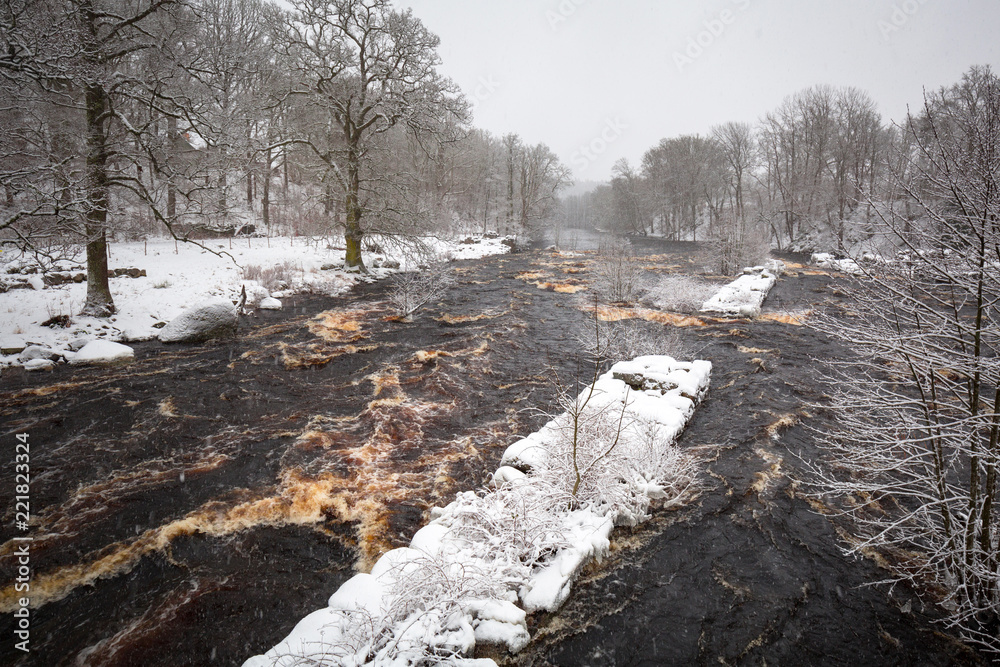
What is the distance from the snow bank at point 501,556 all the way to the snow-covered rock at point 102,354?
8519 mm

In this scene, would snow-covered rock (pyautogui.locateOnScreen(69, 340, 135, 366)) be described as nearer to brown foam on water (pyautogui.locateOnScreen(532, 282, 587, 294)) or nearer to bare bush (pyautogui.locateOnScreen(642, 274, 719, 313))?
brown foam on water (pyautogui.locateOnScreen(532, 282, 587, 294))

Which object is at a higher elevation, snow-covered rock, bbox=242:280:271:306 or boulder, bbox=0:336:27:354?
snow-covered rock, bbox=242:280:271:306

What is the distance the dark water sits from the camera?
12.2 feet

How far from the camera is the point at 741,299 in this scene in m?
14.9

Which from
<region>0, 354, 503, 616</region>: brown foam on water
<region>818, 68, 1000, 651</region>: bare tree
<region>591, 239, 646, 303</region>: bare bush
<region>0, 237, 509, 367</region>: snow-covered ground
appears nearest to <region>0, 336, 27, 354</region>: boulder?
<region>0, 237, 509, 367</region>: snow-covered ground

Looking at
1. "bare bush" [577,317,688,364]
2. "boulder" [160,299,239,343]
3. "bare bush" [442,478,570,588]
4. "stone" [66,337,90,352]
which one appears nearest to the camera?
"bare bush" [442,478,570,588]

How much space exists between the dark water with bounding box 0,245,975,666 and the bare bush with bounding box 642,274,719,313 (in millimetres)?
4372

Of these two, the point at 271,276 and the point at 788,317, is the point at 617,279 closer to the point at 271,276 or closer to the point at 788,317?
the point at 788,317

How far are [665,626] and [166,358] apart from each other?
34.7 feet

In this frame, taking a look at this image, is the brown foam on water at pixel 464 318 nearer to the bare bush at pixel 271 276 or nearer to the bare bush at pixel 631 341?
the bare bush at pixel 631 341

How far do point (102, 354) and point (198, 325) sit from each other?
1.85 m

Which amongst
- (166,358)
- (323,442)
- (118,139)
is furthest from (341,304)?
(323,442)

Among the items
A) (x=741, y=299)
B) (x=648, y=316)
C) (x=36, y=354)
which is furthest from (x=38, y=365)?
(x=741, y=299)

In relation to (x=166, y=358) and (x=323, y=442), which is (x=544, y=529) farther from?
(x=166, y=358)
